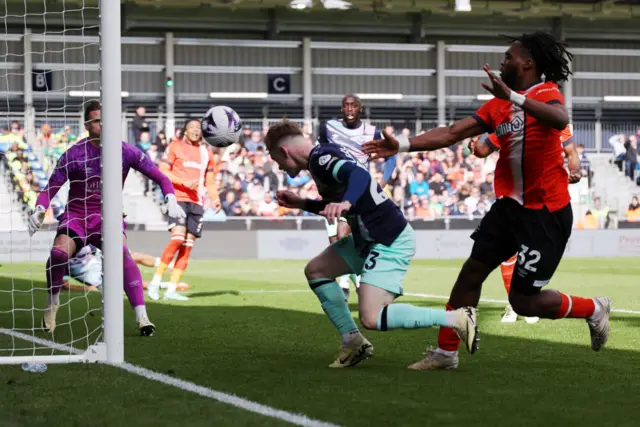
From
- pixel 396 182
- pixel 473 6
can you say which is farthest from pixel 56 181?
pixel 473 6

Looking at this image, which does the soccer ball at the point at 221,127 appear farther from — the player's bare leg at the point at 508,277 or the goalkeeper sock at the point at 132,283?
the player's bare leg at the point at 508,277

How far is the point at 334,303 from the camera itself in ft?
23.4

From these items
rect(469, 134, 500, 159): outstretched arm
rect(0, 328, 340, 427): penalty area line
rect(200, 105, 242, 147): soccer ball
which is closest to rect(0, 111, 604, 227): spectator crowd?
rect(200, 105, 242, 147): soccer ball

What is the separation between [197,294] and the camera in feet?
48.6

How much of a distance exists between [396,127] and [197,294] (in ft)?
70.7

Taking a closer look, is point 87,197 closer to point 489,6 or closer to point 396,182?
point 396,182

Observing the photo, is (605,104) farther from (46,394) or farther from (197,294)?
(46,394)

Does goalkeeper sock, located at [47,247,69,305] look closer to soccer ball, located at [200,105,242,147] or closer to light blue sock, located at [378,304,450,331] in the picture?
soccer ball, located at [200,105,242,147]

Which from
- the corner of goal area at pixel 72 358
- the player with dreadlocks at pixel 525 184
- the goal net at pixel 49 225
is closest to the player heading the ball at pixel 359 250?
the player with dreadlocks at pixel 525 184

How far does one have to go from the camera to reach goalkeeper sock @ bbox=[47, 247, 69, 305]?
9.42 metres

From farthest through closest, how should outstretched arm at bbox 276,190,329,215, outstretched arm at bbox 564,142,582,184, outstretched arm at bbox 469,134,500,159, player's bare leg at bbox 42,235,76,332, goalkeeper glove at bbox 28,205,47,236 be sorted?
outstretched arm at bbox 564,142,582,184, player's bare leg at bbox 42,235,76,332, goalkeeper glove at bbox 28,205,47,236, outstretched arm at bbox 469,134,500,159, outstretched arm at bbox 276,190,329,215

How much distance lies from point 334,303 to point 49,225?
4.80 meters

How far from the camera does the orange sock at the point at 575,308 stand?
22.5 feet

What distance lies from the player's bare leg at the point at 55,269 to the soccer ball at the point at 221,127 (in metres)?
1.45
